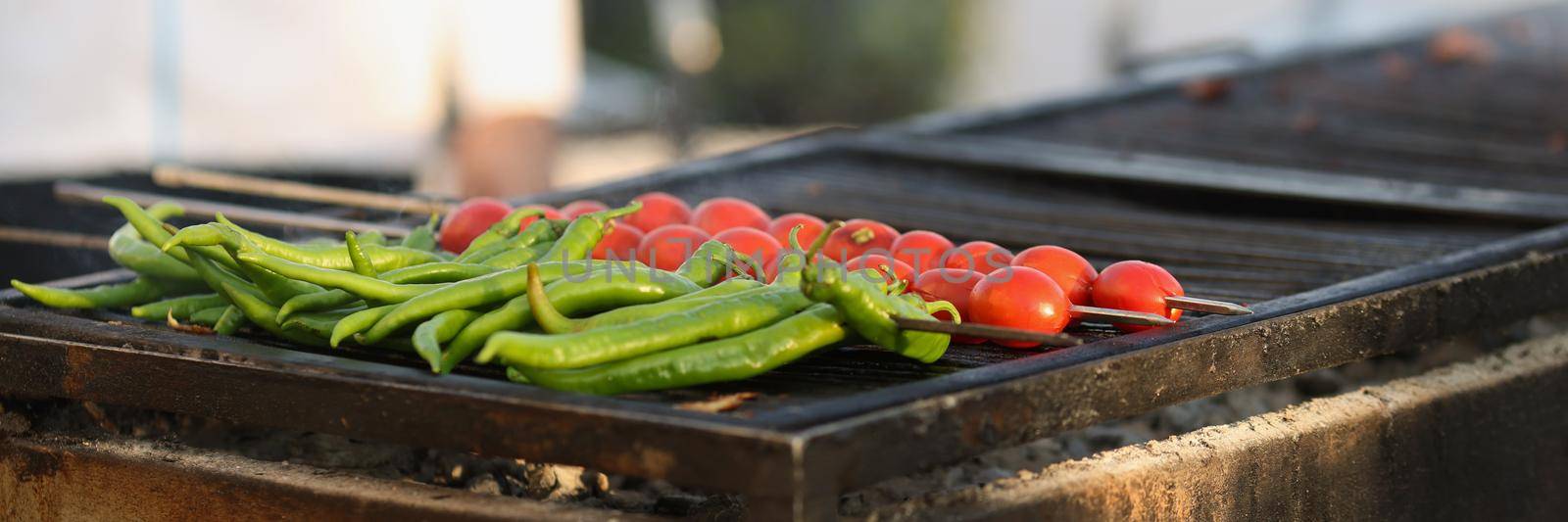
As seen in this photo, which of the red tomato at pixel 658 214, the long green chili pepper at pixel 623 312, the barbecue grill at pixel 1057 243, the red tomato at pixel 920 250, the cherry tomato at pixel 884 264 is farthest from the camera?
the red tomato at pixel 658 214

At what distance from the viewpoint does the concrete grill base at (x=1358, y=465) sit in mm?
2832

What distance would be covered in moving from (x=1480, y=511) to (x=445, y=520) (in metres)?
2.46

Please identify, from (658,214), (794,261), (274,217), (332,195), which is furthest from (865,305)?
(332,195)

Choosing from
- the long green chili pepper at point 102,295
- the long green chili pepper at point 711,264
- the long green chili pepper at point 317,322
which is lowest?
the long green chili pepper at point 102,295

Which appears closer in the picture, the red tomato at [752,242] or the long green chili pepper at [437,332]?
the long green chili pepper at [437,332]

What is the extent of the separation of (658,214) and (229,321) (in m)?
1.22

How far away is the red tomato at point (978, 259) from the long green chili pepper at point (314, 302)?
1219 millimetres

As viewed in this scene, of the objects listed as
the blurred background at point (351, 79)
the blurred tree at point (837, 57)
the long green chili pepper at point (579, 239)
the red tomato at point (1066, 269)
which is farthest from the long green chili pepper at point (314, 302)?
the blurred tree at point (837, 57)

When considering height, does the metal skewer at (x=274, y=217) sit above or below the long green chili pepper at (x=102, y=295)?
above

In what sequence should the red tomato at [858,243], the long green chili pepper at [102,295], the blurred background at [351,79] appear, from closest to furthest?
the long green chili pepper at [102,295] < the red tomato at [858,243] < the blurred background at [351,79]

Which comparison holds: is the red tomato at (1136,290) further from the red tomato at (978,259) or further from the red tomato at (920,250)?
the red tomato at (920,250)

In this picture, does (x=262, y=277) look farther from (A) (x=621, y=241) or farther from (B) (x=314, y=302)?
(A) (x=621, y=241)

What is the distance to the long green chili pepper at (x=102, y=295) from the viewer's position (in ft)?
10.8

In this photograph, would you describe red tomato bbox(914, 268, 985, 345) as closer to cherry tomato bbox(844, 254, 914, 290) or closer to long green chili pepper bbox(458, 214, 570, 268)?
cherry tomato bbox(844, 254, 914, 290)
